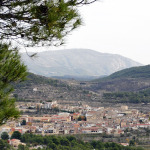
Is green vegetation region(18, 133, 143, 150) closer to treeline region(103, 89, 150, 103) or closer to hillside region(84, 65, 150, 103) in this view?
treeline region(103, 89, 150, 103)

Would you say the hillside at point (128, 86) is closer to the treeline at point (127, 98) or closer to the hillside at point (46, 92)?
the treeline at point (127, 98)

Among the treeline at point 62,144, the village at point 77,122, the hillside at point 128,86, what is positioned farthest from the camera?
the hillside at point 128,86

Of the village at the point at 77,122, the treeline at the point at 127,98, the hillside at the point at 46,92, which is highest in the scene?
the hillside at the point at 46,92

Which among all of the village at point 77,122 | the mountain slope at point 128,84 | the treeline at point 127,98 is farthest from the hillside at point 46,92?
the mountain slope at point 128,84

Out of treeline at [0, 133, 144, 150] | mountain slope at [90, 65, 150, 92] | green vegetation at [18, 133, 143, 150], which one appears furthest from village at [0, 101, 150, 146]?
mountain slope at [90, 65, 150, 92]

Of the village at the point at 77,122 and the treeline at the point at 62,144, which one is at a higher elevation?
the village at the point at 77,122

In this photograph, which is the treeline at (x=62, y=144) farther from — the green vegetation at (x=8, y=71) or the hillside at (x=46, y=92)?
the hillside at (x=46, y=92)

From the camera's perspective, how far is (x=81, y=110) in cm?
5534

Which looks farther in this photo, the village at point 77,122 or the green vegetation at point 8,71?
the village at point 77,122

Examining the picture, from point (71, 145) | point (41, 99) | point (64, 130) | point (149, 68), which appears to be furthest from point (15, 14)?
point (149, 68)

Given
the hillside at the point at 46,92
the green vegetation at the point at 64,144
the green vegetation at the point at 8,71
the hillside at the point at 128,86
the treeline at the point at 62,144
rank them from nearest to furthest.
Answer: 1. the green vegetation at the point at 8,71
2. the treeline at the point at 62,144
3. the green vegetation at the point at 64,144
4. the hillside at the point at 46,92
5. the hillside at the point at 128,86

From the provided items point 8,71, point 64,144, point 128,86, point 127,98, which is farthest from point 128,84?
point 8,71

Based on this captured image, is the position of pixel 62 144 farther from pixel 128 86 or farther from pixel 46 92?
pixel 128 86

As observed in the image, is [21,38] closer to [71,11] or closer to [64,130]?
[71,11]
